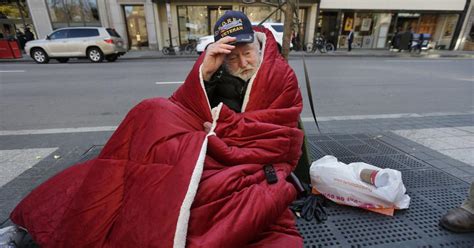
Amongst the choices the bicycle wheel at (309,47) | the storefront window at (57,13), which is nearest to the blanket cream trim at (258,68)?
the bicycle wheel at (309,47)

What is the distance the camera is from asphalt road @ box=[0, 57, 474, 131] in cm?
458

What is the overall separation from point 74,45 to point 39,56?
5.91 feet

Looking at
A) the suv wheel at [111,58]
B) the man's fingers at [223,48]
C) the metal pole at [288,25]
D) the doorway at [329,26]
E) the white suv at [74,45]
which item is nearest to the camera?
the man's fingers at [223,48]

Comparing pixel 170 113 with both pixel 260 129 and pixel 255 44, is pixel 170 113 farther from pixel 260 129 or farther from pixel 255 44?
pixel 255 44

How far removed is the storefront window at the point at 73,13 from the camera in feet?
55.4

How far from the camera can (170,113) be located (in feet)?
5.08

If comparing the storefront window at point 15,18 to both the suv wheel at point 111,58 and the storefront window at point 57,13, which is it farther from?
the suv wheel at point 111,58

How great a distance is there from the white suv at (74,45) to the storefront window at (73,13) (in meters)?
5.54

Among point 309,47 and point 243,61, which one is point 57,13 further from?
point 243,61

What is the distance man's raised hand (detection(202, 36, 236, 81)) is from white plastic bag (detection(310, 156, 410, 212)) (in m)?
1.13

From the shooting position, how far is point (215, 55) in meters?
1.67

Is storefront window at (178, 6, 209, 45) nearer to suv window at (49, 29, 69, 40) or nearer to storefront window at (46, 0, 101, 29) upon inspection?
storefront window at (46, 0, 101, 29)

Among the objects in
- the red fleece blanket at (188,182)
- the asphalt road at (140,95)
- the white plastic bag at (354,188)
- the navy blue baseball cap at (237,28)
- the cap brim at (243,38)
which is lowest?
the asphalt road at (140,95)

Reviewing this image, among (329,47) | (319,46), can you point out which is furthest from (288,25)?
(329,47)
